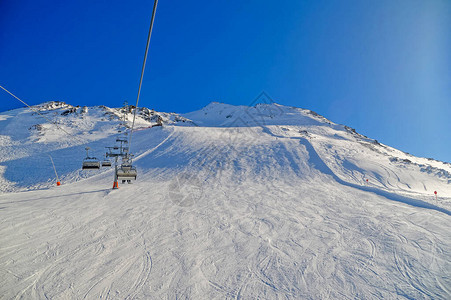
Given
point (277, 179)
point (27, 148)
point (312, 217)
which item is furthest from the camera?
point (27, 148)

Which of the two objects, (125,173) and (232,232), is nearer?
(232,232)

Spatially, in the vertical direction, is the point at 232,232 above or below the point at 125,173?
below

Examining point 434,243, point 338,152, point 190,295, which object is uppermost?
point 338,152

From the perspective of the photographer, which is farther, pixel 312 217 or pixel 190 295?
pixel 312 217

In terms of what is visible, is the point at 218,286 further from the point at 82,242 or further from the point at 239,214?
the point at 82,242

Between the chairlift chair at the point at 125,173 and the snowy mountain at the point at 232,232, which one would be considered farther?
the chairlift chair at the point at 125,173

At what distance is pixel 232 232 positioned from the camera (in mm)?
9789

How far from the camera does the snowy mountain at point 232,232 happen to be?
640 centimetres

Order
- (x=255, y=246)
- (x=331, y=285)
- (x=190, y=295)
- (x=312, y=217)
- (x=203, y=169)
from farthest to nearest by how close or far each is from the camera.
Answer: (x=203, y=169)
(x=312, y=217)
(x=255, y=246)
(x=331, y=285)
(x=190, y=295)

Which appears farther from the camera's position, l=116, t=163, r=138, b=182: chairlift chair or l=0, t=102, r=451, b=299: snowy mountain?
l=116, t=163, r=138, b=182: chairlift chair

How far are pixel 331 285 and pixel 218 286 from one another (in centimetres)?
361

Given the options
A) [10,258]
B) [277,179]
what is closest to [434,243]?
[277,179]

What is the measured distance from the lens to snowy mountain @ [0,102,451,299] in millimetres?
6402

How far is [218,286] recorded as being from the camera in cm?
630
